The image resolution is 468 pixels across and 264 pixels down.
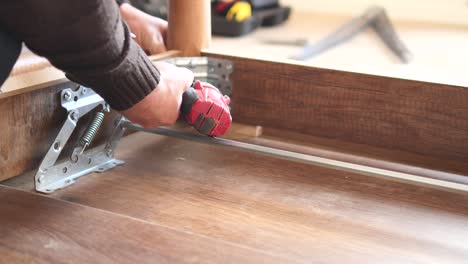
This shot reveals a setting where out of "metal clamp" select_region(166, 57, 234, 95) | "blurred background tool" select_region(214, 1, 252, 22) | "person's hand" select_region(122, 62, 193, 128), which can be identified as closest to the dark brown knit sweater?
"person's hand" select_region(122, 62, 193, 128)

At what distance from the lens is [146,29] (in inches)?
48.1

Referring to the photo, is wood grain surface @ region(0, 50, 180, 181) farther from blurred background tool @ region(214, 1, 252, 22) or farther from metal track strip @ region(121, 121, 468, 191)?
blurred background tool @ region(214, 1, 252, 22)

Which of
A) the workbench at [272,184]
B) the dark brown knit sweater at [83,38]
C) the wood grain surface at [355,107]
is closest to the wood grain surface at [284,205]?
the workbench at [272,184]

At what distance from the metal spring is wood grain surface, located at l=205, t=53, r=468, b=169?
29 centimetres

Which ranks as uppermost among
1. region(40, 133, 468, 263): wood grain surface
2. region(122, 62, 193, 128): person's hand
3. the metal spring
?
region(122, 62, 193, 128): person's hand

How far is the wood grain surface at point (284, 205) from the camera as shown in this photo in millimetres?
769

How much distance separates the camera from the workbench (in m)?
0.74

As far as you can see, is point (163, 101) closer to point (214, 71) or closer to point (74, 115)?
point (74, 115)

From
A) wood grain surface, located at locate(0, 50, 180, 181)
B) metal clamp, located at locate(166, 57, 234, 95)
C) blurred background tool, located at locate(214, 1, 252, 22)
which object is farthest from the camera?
blurred background tool, located at locate(214, 1, 252, 22)

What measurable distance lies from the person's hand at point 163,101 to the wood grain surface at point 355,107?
0.83 ft

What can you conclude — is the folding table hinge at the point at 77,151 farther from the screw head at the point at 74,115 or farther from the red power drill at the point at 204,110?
the red power drill at the point at 204,110

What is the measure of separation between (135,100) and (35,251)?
8.6 inches

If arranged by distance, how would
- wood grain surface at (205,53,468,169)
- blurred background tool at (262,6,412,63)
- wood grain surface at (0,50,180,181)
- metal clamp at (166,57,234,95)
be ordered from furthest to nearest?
blurred background tool at (262,6,412,63) < metal clamp at (166,57,234,95) < wood grain surface at (205,53,468,169) < wood grain surface at (0,50,180,181)

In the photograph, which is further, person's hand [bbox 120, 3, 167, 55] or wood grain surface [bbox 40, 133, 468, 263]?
person's hand [bbox 120, 3, 167, 55]
